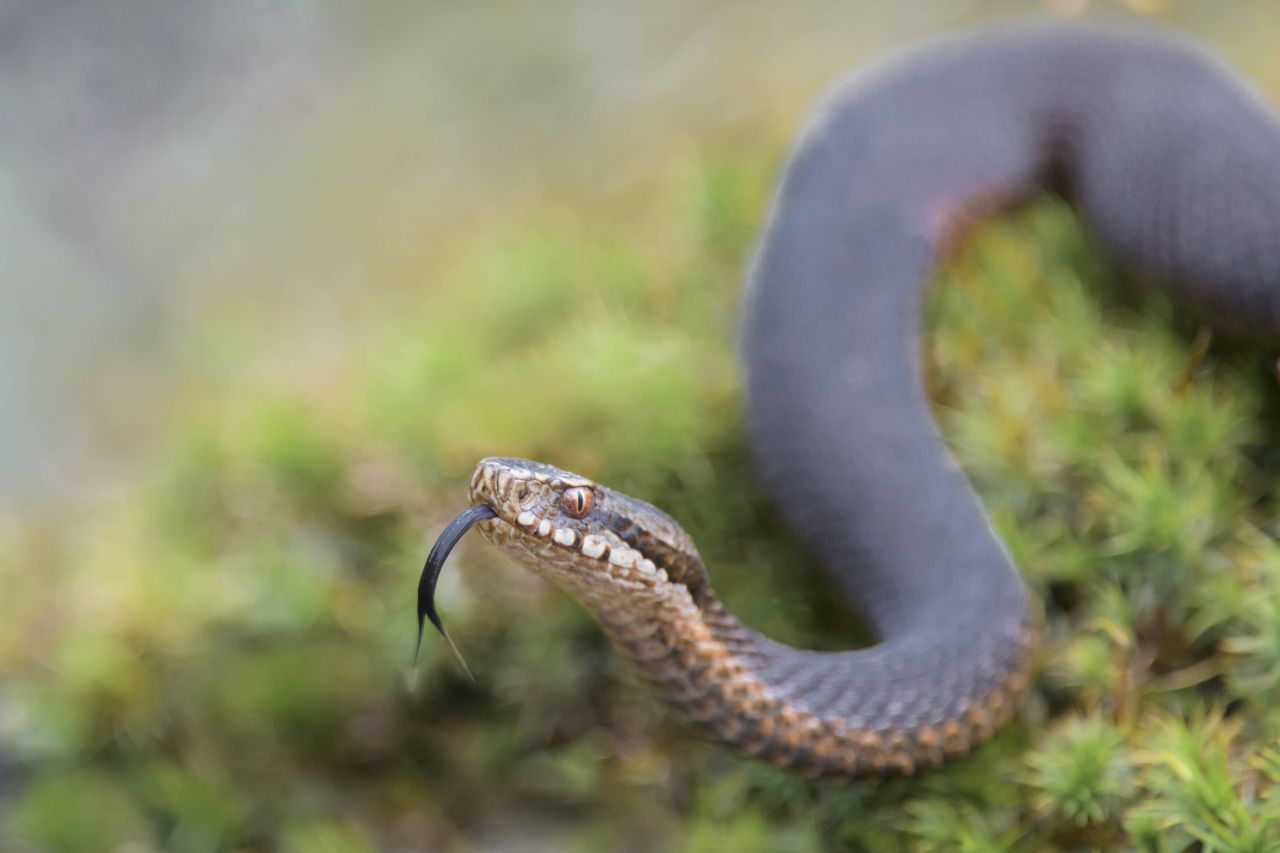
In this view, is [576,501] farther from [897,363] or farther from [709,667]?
[897,363]

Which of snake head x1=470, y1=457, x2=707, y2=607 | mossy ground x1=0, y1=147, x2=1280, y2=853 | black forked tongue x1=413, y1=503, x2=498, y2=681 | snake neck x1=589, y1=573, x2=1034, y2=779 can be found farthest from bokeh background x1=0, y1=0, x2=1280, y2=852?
black forked tongue x1=413, y1=503, x2=498, y2=681

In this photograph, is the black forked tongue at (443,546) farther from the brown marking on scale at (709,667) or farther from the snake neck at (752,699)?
the snake neck at (752,699)

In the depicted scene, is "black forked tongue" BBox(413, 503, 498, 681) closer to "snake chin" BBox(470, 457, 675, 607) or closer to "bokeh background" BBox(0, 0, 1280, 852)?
"snake chin" BBox(470, 457, 675, 607)

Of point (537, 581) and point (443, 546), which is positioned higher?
point (443, 546)

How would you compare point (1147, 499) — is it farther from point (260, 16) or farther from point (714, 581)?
point (260, 16)

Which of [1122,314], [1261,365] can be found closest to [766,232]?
[1122,314]

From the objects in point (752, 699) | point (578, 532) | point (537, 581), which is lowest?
point (752, 699)

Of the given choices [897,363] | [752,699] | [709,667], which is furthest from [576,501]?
[897,363]

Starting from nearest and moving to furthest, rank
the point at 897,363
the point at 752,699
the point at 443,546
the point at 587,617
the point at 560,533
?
the point at 560,533
the point at 443,546
the point at 752,699
the point at 587,617
the point at 897,363
